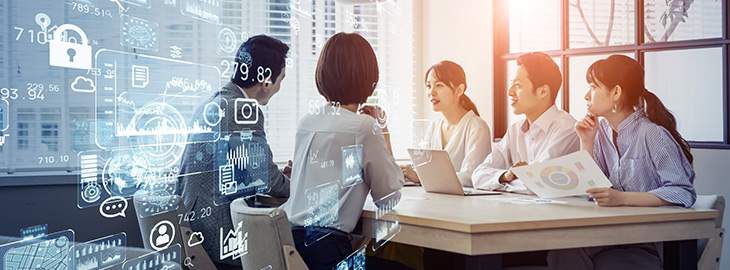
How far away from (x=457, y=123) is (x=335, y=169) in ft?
4.20

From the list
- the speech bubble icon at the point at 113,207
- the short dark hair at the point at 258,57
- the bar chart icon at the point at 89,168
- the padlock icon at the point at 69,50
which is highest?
the short dark hair at the point at 258,57

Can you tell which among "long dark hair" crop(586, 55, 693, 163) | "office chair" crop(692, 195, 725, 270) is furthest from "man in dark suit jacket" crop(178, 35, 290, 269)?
"office chair" crop(692, 195, 725, 270)

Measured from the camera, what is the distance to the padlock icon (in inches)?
28.5

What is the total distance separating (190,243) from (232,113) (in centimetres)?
26

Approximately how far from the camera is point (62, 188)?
0.75 m

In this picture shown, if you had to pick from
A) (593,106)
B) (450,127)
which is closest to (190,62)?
→ (593,106)

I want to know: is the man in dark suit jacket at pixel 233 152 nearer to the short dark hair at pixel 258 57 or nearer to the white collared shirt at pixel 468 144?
the short dark hair at pixel 258 57

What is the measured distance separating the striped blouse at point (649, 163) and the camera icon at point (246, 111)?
51.2 inches

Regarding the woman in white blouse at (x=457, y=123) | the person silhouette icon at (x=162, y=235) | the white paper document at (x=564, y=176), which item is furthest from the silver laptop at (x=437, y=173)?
the person silhouette icon at (x=162, y=235)

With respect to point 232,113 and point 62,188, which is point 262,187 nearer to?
A: point 232,113

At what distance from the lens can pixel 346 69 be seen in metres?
1.84

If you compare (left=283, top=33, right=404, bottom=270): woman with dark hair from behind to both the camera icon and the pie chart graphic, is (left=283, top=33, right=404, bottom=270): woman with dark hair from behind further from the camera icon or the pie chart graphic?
the pie chart graphic

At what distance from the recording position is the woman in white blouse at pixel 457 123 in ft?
9.27

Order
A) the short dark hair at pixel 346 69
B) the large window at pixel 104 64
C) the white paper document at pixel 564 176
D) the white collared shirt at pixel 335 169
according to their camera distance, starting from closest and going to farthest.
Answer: the large window at pixel 104 64, the white collared shirt at pixel 335 169, the short dark hair at pixel 346 69, the white paper document at pixel 564 176
